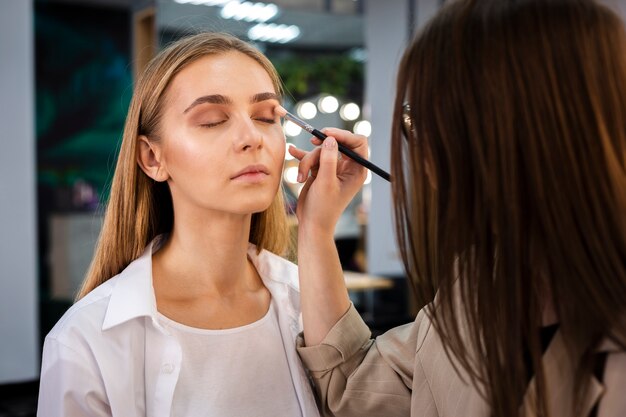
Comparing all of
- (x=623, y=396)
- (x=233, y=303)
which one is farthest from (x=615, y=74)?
(x=233, y=303)

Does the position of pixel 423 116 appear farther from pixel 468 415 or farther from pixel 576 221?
pixel 468 415

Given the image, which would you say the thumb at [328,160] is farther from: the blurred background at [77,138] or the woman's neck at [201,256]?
the blurred background at [77,138]

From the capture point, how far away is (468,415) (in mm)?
1011

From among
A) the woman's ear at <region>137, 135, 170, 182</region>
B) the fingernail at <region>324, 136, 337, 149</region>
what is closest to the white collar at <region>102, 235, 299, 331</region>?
the woman's ear at <region>137, 135, 170, 182</region>

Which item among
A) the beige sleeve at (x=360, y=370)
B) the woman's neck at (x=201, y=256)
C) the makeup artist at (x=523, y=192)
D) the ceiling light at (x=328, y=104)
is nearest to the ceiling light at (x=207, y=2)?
the ceiling light at (x=328, y=104)

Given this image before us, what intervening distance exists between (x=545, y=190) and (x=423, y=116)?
19 centimetres

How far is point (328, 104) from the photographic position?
7902 millimetres

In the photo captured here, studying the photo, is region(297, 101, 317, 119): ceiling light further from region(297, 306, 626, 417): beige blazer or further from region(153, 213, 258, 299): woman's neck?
region(297, 306, 626, 417): beige blazer

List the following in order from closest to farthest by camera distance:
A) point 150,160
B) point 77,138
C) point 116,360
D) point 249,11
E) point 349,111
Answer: point 116,360 < point 150,160 < point 77,138 < point 249,11 < point 349,111

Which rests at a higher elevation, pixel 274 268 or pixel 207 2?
pixel 207 2

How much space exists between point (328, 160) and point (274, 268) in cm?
36

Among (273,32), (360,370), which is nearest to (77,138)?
(273,32)

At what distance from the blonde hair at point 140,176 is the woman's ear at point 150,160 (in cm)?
2

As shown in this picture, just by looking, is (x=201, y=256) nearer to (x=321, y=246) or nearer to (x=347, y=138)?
(x=321, y=246)
